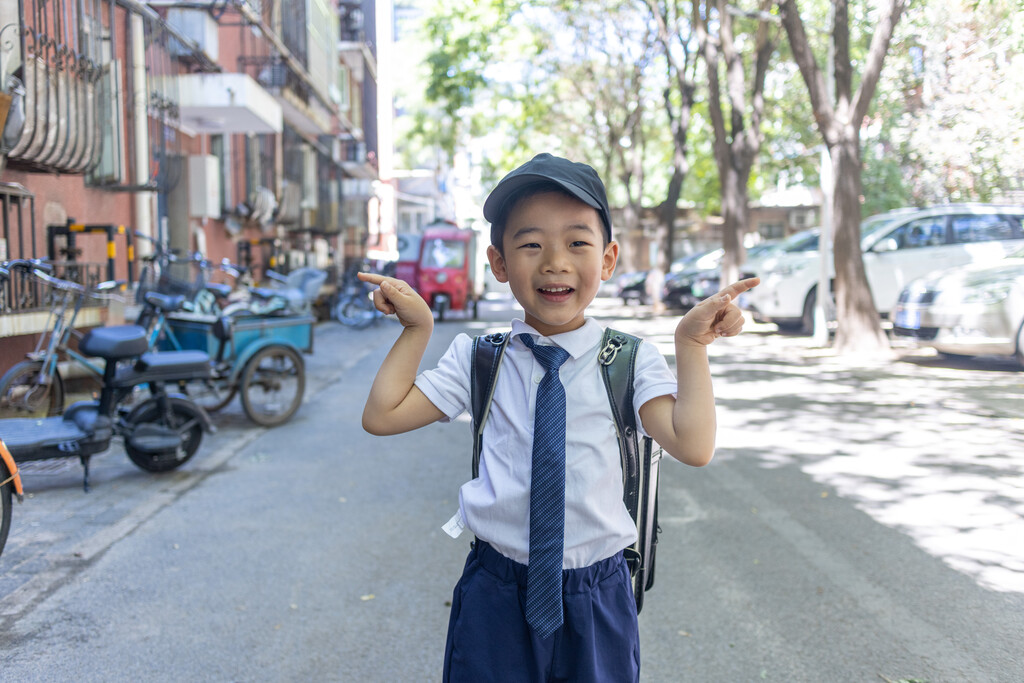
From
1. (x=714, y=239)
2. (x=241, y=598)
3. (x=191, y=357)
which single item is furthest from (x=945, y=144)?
(x=714, y=239)

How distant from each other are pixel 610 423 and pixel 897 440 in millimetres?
5755

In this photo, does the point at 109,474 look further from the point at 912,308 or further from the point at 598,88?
the point at 598,88

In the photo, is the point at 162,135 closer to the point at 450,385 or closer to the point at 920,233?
the point at 450,385

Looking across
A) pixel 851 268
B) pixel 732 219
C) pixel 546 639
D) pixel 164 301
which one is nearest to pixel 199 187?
pixel 164 301

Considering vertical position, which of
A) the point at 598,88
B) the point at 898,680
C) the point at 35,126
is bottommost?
the point at 898,680

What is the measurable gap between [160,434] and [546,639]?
4.74 m

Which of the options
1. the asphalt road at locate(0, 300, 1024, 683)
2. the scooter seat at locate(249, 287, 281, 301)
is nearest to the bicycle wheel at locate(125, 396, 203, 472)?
the asphalt road at locate(0, 300, 1024, 683)

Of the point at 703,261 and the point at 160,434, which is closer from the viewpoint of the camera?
the point at 160,434

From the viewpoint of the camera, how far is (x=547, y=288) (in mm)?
1900

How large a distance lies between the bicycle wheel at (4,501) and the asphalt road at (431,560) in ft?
0.85

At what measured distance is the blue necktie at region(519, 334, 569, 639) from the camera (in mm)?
1806

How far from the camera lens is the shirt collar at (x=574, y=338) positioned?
6.42 ft

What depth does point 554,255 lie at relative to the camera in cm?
188

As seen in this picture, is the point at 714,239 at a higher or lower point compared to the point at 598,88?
lower
